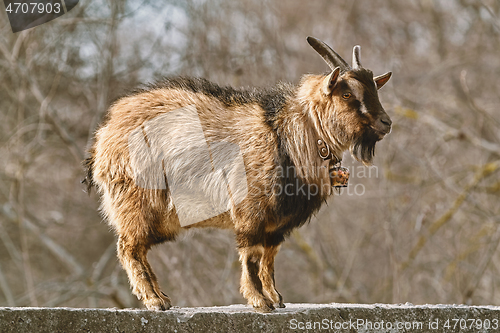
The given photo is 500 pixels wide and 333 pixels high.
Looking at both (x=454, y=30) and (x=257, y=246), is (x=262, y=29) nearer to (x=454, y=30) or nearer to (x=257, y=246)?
(x=454, y=30)

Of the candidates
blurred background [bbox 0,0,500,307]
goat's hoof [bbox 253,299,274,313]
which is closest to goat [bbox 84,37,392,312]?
goat's hoof [bbox 253,299,274,313]

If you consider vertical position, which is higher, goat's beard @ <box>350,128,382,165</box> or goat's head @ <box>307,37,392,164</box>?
goat's head @ <box>307,37,392,164</box>

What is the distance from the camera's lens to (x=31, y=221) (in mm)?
11797

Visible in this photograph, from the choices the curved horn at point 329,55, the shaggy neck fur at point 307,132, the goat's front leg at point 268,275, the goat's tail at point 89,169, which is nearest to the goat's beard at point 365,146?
the shaggy neck fur at point 307,132

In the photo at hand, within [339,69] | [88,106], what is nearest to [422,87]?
[88,106]

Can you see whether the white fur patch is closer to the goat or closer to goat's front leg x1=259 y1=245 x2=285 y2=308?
the goat

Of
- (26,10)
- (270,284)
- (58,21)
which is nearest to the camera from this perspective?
(270,284)

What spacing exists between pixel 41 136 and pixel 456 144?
896cm

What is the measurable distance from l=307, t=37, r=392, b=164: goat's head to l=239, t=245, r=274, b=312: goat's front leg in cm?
106

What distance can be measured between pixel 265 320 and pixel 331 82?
1.82 metres

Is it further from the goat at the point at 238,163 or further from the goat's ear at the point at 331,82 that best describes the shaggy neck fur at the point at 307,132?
the goat's ear at the point at 331,82

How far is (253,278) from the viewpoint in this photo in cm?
473

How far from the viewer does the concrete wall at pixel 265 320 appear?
4.25 meters

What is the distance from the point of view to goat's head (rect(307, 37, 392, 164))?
4633mm
